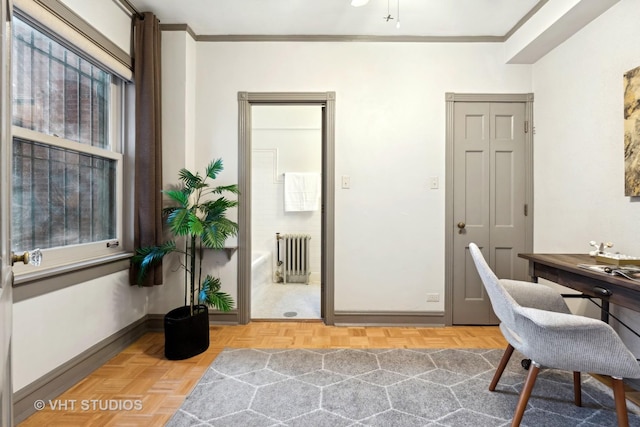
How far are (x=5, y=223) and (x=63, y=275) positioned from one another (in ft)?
4.13

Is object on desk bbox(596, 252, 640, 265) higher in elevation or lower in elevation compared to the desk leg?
higher

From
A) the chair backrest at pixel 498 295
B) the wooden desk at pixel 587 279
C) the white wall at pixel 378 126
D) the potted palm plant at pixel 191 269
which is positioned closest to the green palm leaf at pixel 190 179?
the potted palm plant at pixel 191 269

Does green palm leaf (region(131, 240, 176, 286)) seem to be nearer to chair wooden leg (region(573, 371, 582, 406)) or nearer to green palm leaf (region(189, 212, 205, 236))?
green palm leaf (region(189, 212, 205, 236))

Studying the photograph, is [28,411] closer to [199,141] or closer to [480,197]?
[199,141]

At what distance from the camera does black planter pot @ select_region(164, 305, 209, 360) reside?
85.1 inches

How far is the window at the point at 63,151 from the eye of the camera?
162cm

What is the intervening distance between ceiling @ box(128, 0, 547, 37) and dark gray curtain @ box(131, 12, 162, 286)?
26 cm

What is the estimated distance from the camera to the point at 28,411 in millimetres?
1572

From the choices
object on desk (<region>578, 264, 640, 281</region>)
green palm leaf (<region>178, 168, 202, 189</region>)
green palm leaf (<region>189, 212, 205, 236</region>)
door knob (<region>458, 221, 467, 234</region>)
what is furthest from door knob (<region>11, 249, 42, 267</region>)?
door knob (<region>458, 221, 467, 234</region>)

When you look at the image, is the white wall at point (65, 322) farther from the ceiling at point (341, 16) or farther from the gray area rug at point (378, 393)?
the ceiling at point (341, 16)

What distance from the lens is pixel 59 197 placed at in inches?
73.2

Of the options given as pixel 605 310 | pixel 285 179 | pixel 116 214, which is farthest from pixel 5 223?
pixel 285 179

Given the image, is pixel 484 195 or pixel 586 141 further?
Result: pixel 484 195

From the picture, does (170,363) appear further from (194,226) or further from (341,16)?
(341,16)
